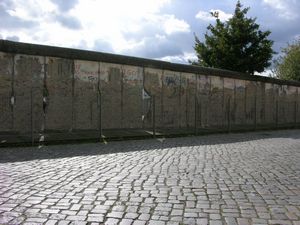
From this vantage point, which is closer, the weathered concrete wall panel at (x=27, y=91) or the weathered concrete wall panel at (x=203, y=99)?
the weathered concrete wall panel at (x=27, y=91)

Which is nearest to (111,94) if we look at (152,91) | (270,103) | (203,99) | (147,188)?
(152,91)

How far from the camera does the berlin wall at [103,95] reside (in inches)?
521

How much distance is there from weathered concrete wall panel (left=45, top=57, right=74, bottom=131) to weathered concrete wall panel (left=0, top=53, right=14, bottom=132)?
4.17 feet

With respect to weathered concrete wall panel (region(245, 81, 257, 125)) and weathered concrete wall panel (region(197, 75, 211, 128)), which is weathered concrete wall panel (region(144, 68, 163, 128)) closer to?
weathered concrete wall panel (region(197, 75, 211, 128))

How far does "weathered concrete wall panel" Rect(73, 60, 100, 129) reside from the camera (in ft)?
48.3

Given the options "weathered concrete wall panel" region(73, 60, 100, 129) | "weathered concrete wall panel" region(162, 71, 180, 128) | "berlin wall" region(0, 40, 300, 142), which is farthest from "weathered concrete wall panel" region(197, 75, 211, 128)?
"weathered concrete wall panel" region(73, 60, 100, 129)

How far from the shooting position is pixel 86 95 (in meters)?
15.0

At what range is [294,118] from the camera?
26.8 m

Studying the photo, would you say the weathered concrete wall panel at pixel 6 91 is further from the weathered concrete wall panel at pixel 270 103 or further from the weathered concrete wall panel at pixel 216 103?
the weathered concrete wall panel at pixel 270 103

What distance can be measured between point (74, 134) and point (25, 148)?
112 inches

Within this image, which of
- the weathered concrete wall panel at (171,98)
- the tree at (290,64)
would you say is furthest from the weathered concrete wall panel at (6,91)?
the tree at (290,64)

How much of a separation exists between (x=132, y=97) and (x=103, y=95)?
1.43 meters

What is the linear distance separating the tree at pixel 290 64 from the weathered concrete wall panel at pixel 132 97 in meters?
26.5

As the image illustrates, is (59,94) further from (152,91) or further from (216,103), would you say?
(216,103)
